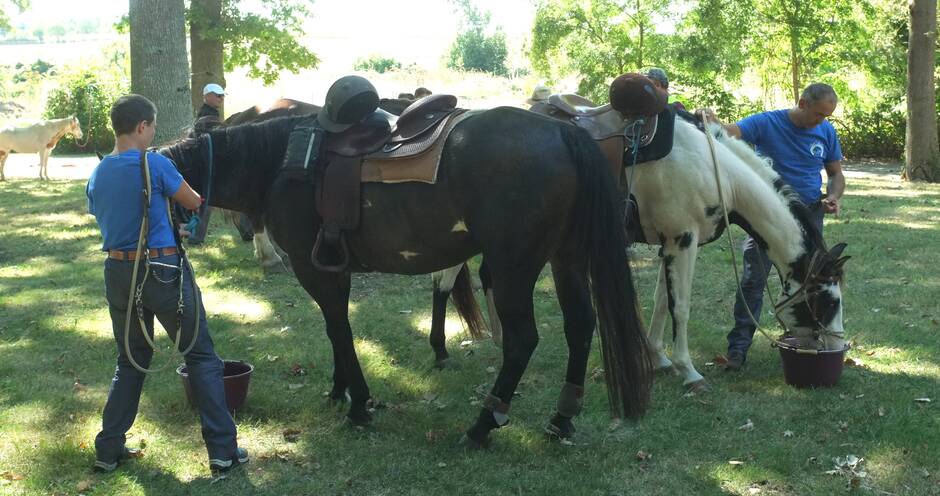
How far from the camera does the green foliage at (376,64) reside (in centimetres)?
4366

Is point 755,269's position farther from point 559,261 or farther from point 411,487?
point 411,487

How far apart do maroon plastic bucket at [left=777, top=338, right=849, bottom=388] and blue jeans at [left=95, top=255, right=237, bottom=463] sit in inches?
133

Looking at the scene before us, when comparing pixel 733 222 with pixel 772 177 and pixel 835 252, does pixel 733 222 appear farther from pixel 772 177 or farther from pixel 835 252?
pixel 835 252

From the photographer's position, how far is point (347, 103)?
14.5 feet

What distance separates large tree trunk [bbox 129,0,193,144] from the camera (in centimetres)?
890

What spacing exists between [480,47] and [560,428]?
41.8 meters

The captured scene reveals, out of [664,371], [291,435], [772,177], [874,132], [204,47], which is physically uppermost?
[204,47]

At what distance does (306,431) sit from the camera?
4.63m

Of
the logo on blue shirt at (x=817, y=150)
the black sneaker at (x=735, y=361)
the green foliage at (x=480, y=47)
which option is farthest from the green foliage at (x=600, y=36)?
the green foliage at (x=480, y=47)

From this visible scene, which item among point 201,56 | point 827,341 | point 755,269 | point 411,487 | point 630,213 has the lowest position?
point 411,487

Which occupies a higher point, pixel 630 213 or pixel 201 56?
pixel 201 56

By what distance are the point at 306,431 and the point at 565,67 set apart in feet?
57.7

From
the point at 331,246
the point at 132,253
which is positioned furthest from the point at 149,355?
the point at 331,246

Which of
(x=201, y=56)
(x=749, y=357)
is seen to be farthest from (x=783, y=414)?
(x=201, y=56)
